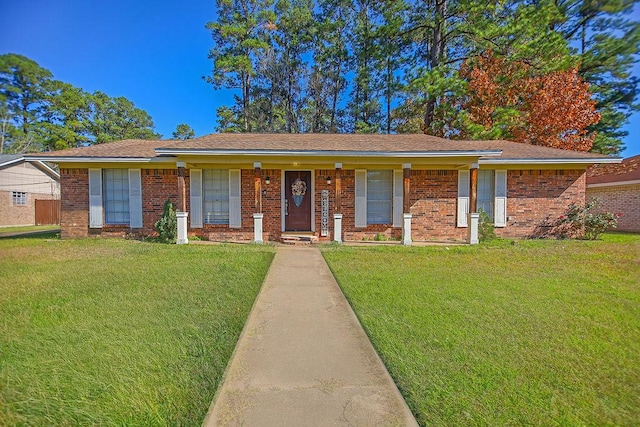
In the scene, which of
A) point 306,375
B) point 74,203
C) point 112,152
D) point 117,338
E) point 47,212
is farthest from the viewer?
point 47,212

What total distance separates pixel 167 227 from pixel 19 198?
1696 centimetres

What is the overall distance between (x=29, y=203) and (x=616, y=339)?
88.1 ft

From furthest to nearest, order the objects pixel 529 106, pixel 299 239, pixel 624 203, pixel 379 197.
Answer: pixel 529 106, pixel 624 203, pixel 379 197, pixel 299 239

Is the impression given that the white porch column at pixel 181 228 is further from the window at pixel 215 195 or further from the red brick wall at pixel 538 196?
the red brick wall at pixel 538 196

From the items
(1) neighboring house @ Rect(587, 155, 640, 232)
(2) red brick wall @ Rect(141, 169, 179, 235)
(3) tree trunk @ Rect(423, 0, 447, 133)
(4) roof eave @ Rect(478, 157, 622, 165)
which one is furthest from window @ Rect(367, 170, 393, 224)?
(1) neighboring house @ Rect(587, 155, 640, 232)

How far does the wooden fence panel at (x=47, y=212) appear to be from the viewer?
1834 centimetres

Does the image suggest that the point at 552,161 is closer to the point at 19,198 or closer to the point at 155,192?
the point at 155,192

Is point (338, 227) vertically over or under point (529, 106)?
under

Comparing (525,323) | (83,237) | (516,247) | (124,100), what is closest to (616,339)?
(525,323)

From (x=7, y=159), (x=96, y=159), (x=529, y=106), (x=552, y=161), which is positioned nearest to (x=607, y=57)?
(x=529, y=106)

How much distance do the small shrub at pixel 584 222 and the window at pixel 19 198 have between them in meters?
28.2

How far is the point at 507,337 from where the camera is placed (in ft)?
9.33

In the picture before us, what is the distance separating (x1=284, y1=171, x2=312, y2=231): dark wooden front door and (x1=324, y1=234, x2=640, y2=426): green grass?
159 inches

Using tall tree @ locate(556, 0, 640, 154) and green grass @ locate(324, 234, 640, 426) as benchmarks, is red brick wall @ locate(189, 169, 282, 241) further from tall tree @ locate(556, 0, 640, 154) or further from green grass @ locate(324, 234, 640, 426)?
tall tree @ locate(556, 0, 640, 154)
